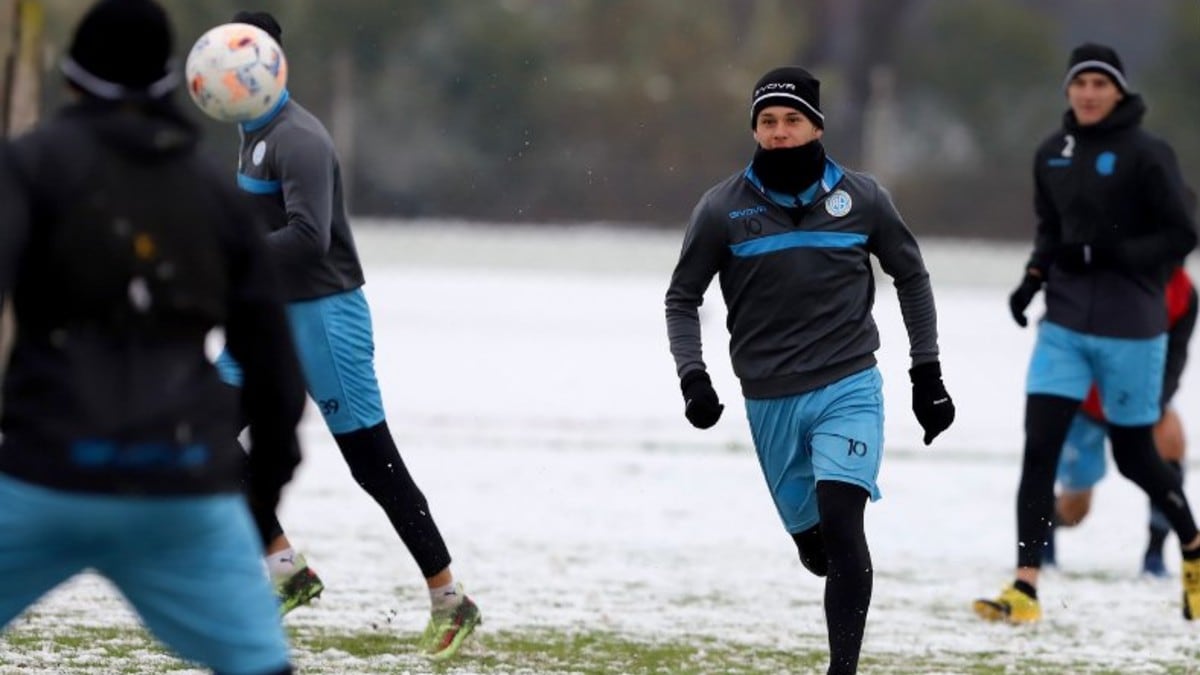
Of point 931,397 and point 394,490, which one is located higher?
point 931,397

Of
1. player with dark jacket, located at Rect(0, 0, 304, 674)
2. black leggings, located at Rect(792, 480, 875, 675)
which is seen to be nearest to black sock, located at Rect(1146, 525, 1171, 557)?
black leggings, located at Rect(792, 480, 875, 675)

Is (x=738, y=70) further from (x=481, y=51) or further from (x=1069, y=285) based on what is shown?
(x=1069, y=285)

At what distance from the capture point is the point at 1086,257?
859 centimetres

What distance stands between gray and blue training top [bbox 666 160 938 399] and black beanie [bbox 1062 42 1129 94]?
1.97 m

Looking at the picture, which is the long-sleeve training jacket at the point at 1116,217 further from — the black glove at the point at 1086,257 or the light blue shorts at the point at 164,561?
the light blue shorts at the point at 164,561

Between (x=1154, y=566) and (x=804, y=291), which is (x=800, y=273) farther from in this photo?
(x=1154, y=566)

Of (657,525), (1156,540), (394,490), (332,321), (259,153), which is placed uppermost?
(259,153)

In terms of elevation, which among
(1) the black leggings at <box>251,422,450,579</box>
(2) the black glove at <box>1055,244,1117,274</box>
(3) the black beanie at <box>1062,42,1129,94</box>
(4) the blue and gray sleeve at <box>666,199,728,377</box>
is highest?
(3) the black beanie at <box>1062,42,1129,94</box>

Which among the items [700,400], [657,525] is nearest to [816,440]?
[700,400]

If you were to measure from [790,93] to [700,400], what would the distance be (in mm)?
885

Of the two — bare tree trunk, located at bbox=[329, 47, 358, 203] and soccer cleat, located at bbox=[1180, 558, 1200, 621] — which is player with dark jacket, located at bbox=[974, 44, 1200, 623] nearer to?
soccer cleat, located at bbox=[1180, 558, 1200, 621]

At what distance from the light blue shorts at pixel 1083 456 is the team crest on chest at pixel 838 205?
3.53 m

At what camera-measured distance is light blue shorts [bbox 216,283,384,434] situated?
7223 millimetres

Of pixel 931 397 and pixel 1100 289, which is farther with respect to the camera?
pixel 1100 289
